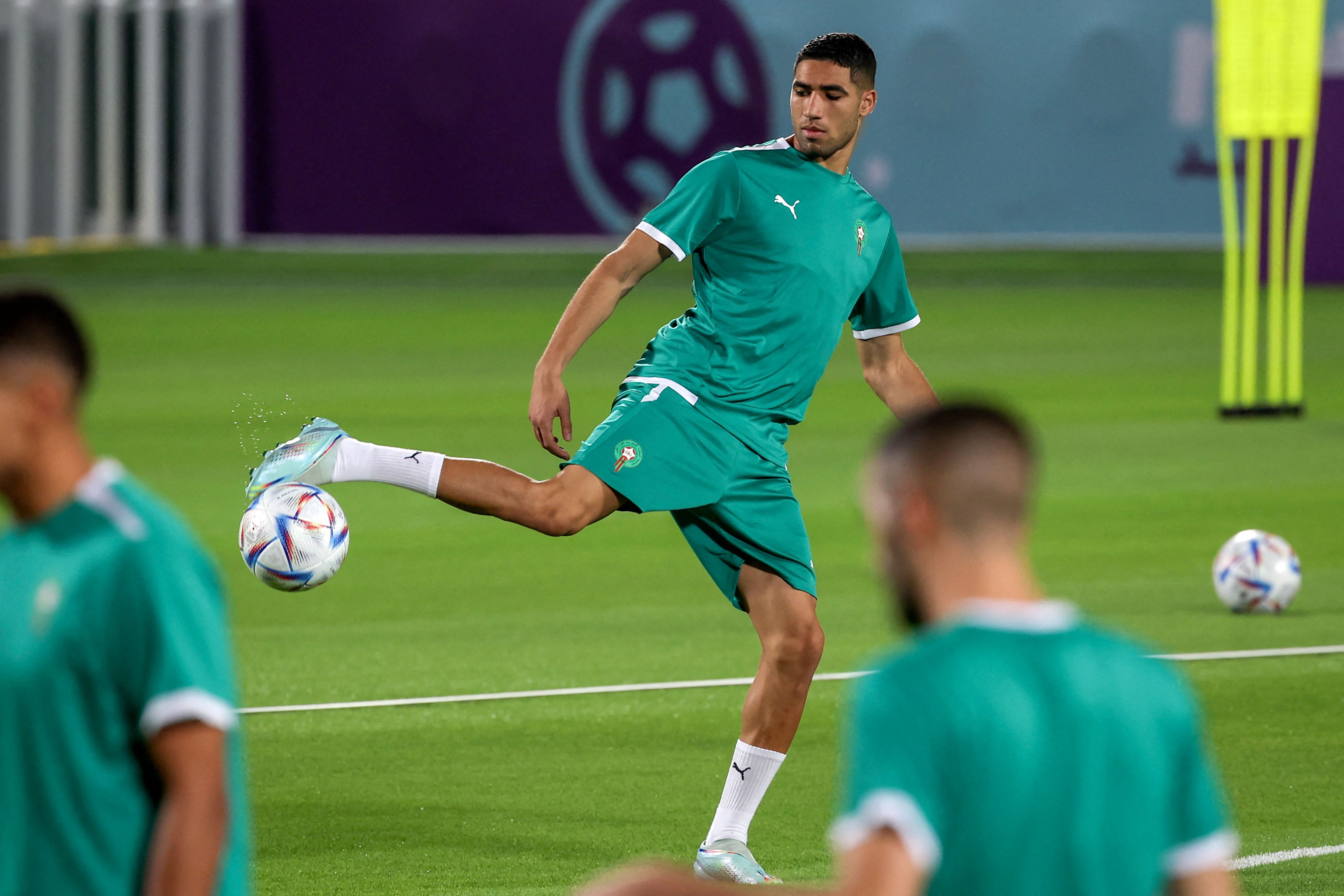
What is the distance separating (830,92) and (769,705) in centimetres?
192

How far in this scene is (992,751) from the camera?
8.14 ft

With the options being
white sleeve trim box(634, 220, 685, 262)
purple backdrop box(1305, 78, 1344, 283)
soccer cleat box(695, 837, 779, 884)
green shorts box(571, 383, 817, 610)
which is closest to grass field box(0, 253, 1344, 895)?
soccer cleat box(695, 837, 779, 884)

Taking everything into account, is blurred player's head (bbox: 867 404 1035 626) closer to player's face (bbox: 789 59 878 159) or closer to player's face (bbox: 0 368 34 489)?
player's face (bbox: 0 368 34 489)

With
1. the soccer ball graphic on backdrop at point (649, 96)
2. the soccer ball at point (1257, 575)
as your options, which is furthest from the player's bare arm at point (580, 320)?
the soccer ball graphic on backdrop at point (649, 96)

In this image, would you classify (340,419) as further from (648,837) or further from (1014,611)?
(1014,611)

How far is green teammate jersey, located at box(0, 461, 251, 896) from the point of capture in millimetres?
2887

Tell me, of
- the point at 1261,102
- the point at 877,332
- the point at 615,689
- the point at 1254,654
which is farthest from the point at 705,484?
the point at 1261,102

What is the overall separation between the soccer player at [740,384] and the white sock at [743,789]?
0.12 feet

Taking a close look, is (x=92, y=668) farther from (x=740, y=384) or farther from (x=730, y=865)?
(x=740, y=384)

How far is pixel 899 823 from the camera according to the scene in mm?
2455

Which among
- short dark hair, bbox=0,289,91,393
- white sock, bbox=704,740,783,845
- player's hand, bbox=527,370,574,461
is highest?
short dark hair, bbox=0,289,91,393

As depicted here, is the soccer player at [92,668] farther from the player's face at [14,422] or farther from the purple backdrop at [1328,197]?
the purple backdrop at [1328,197]

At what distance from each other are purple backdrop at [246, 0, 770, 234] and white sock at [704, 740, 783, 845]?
28384 mm

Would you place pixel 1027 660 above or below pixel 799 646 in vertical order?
above
